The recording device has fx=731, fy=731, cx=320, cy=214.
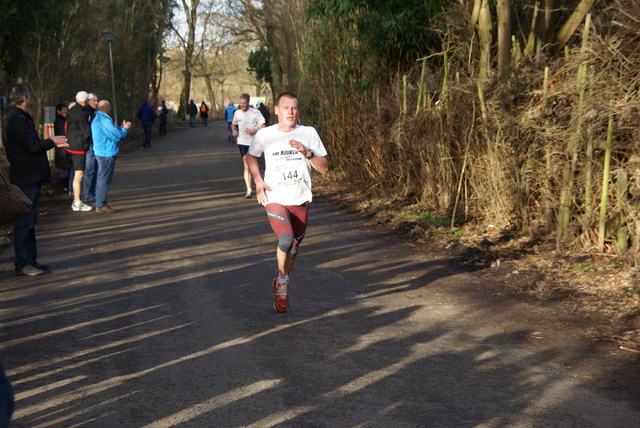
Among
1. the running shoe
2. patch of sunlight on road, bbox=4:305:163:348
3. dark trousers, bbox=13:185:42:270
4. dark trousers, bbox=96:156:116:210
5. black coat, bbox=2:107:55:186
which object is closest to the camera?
patch of sunlight on road, bbox=4:305:163:348

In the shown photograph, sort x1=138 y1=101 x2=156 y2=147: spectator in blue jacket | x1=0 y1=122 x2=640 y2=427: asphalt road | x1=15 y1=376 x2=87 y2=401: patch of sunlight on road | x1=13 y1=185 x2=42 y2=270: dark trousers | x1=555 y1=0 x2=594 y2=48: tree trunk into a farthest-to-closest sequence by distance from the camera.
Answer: x1=138 y1=101 x2=156 y2=147: spectator in blue jacket, x1=555 y1=0 x2=594 y2=48: tree trunk, x1=13 y1=185 x2=42 y2=270: dark trousers, x1=15 y1=376 x2=87 y2=401: patch of sunlight on road, x1=0 y1=122 x2=640 y2=427: asphalt road

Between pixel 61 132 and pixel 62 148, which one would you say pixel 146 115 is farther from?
pixel 62 148

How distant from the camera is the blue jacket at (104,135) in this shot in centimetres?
1224

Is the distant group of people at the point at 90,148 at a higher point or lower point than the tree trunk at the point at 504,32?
lower

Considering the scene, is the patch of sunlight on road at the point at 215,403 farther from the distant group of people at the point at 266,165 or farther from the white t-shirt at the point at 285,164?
the white t-shirt at the point at 285,164

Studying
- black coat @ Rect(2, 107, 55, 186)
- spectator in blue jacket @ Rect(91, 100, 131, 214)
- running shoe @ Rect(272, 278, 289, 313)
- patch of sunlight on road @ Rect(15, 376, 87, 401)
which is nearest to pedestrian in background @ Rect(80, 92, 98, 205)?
spectator in blue jacket @ Rect(91, 100, 131, 214)

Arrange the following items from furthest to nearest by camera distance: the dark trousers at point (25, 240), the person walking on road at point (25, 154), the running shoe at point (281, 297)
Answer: the person walking on road at point (25, 154), the dark trousers at point (25, 240), the running shoe at point (281, 297)

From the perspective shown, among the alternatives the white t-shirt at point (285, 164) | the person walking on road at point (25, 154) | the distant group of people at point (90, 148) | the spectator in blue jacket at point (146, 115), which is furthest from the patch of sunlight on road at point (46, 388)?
the spectator in blue jacket at point (146, 115)

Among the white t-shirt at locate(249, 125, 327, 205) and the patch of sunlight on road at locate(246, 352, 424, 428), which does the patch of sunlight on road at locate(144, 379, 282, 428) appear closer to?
the patch of sunlight on road at locate(246, 352, 424, 428)

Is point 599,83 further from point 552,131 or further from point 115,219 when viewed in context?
point 115,219

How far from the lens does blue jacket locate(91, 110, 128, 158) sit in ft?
40.2

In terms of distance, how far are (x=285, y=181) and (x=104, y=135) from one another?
6683mm

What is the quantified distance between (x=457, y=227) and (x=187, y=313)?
517 centimetres

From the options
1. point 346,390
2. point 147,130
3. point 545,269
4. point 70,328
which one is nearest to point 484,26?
point 545,269
